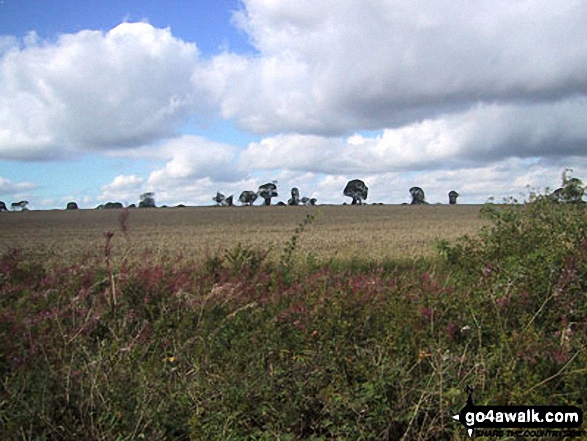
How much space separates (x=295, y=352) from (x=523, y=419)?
92.2 inches

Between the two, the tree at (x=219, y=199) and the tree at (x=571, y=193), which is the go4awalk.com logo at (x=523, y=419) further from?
the tree at (x=219, y=199)

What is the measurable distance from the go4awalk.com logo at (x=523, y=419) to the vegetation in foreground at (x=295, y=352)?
83mm

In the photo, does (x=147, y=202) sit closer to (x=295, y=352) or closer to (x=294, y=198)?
(x=294, y=198)

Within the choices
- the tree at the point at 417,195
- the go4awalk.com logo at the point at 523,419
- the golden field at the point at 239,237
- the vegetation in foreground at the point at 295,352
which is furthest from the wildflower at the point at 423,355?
the tree at the point at 417,195

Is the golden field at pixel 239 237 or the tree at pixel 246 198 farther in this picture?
the tree at pixel 246 198

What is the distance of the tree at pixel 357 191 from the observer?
114750 millimetres

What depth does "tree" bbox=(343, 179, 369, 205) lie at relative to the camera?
115 m

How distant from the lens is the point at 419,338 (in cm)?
538

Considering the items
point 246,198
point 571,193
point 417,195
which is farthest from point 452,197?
point 571,193

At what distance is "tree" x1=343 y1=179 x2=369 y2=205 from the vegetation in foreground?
349 ft

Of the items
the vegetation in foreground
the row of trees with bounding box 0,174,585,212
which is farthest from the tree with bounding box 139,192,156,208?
the vegetation in foreground

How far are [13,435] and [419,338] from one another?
3628 millimetres

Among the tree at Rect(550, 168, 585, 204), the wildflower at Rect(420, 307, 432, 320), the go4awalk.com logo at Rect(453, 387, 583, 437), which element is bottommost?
the go4awalk.com logo at Rect(453, 387, 583, 437)

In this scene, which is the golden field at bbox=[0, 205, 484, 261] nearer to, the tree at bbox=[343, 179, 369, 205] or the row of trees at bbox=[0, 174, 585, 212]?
the row of trees at bbox=[0, 174, 585, 212]
